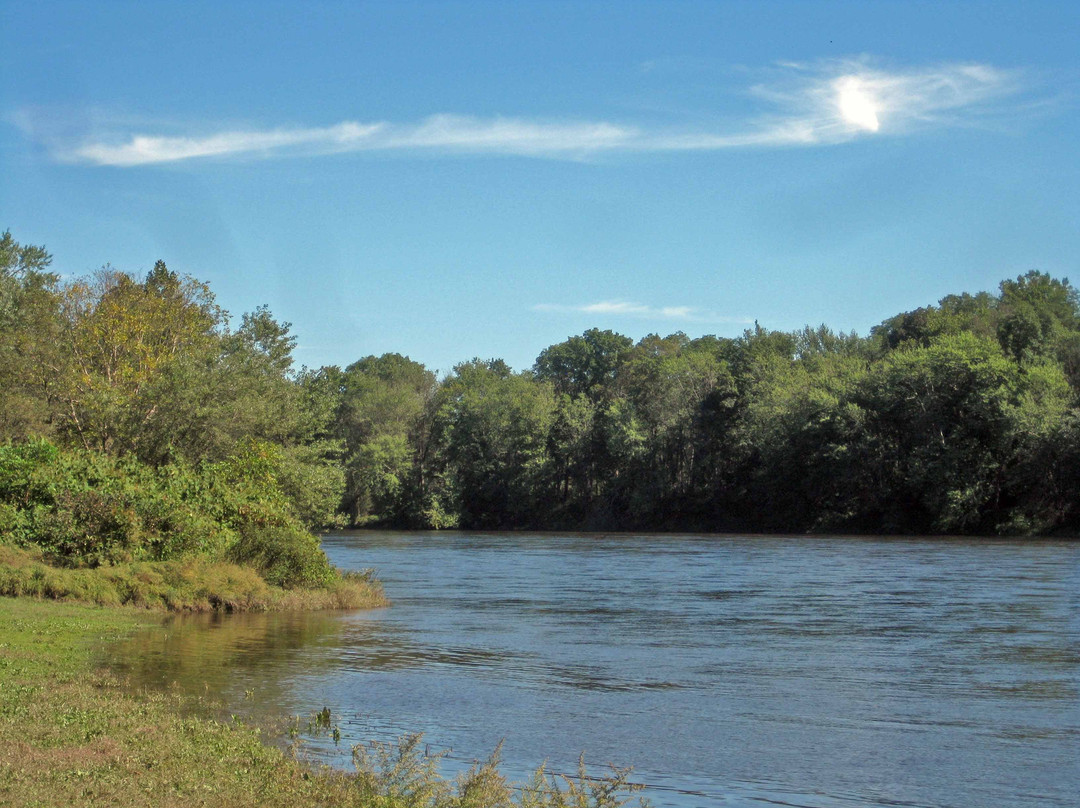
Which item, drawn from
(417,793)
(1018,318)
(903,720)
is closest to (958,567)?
(903,720)

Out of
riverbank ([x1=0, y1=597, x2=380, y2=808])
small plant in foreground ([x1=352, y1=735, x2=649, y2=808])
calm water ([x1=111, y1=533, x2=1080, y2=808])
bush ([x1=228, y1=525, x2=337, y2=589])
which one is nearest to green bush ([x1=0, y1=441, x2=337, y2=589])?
bush ([x1=228, y1=525, x2=337, y2=589])

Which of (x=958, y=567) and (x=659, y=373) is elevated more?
(x=659, y=373)

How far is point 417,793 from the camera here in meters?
9.95

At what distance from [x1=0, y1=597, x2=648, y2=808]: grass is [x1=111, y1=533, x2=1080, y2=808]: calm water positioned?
1463 mm

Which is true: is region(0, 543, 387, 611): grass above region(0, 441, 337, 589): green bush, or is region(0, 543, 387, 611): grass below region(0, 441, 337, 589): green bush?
below

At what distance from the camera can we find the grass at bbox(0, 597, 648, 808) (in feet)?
30.0

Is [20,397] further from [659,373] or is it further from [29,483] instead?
[659,373]

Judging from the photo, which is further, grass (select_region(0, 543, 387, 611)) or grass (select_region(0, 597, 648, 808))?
grass (select_region(0, 543, 387, 611))

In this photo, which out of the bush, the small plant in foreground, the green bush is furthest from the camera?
the bush

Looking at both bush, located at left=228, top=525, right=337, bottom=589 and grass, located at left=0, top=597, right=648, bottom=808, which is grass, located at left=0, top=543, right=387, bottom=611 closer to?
bush, located at left=228, top=525, right=337, bottom=589

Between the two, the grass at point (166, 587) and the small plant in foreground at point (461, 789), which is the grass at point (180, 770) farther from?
the grass at point (166, 587)

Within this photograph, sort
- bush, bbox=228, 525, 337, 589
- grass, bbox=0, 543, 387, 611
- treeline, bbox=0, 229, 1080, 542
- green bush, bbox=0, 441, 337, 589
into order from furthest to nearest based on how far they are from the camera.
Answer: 1. treeline, bbox=0, 229, 1080, 542
2. bush, bbox=228, 525, 337, 589
3. green bush, bbox=0, 441, 337, 589
4. grass, bbox=0, 543, 387, 611

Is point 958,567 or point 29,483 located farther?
point 958,567

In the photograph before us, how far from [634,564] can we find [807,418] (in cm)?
4007
